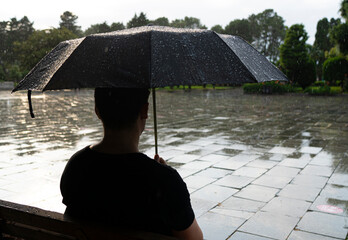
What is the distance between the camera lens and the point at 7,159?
5.95m

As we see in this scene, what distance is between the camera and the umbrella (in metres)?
1.59

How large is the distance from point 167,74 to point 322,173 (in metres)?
4.23

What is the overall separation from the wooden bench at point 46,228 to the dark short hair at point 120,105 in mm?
422

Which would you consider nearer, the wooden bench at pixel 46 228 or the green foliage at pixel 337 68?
the wooden bench at pixel 46 228

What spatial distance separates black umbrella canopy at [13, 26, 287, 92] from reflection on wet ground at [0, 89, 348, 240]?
73.5 inches

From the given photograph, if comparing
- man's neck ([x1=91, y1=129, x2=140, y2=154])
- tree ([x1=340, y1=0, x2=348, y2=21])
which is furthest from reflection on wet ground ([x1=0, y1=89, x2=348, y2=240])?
tree ([x1=340, y1=0, x2=348, y2=21])

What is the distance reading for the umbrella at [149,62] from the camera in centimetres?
159

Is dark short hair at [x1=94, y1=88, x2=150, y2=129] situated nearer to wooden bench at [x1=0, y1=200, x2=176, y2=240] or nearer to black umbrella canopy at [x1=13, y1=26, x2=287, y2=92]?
black umbrella canopy at [x1=13, y1=26, x2=287, y2=92]

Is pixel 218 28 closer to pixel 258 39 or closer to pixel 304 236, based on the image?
pixel 258 39

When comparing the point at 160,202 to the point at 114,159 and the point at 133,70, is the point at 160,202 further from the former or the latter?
the point at 133,70

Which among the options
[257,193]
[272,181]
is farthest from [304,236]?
[272,181]

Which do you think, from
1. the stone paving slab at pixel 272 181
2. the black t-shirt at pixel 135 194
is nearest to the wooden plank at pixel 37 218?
the black t-shirt at pixel 135 194

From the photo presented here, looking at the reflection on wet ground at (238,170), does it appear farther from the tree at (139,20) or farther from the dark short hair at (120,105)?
the tree at (139,20)


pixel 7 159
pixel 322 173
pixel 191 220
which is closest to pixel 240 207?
pixel 322 173
